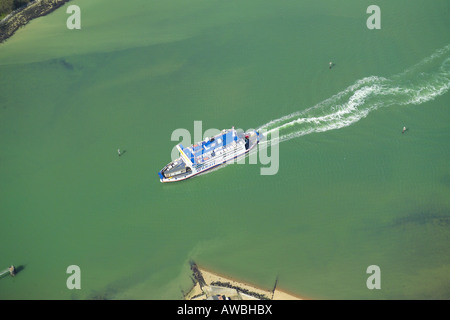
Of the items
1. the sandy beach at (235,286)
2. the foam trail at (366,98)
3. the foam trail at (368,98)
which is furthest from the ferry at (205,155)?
the sandy beach at (235,286)

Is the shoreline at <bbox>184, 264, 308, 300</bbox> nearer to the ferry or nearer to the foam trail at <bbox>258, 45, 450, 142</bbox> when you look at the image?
the ferry

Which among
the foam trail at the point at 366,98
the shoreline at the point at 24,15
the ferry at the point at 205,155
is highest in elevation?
the shoreline at the point at 24,15

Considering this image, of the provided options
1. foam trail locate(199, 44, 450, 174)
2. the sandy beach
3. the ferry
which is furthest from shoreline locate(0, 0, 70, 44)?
the sandy beach

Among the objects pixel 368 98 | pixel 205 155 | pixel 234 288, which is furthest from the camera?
pixel 368 98

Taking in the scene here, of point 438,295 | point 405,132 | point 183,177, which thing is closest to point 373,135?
point 405,132

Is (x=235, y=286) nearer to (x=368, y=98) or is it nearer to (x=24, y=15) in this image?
(x=368, y=98)

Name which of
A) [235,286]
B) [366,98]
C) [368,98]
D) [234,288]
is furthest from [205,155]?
[368,98]

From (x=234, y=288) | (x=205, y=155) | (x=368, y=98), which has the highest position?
(x=368, y=98)

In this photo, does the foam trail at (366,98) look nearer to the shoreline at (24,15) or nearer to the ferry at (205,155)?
the ferry at (205,155)
